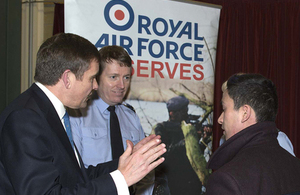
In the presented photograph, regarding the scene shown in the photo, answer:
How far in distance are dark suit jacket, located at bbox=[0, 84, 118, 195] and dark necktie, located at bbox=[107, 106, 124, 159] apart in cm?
88

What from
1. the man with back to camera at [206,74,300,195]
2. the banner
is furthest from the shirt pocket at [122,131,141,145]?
the man with back to camera at [206,74,300,195]

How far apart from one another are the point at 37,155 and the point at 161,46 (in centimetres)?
212

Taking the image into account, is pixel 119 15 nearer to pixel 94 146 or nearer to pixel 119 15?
pixel 119 15

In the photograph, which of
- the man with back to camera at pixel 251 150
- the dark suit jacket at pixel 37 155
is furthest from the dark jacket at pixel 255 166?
the dark suit jacket at pixel 37 155

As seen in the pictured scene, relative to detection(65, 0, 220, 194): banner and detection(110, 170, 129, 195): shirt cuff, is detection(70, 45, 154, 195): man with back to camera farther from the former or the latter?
detection(110, 170, 129, 195): shirt cuff

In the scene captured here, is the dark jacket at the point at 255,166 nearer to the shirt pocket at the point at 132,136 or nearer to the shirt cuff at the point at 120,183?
the shirt cuff at the point at 120,183

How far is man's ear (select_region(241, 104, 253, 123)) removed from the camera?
5.08ft

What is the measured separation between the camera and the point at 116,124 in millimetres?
2445

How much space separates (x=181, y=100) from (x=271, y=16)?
72.1 inches

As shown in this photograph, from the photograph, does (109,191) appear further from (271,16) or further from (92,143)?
(271,16)

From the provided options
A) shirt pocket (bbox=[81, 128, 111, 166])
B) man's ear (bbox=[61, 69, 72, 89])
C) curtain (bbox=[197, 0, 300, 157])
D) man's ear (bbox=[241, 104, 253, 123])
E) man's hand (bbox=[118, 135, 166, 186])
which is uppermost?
curtain (bbox=[197, 0, 300, 157])

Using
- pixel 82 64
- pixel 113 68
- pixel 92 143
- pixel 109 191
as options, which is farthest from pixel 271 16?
pixel 109 191

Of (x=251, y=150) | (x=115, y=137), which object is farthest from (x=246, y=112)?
(x=115, y=137)

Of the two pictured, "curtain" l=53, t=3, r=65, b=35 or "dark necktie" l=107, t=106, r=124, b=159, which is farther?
"curtain" l=53, t=3, r=65, b=35
